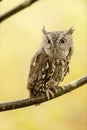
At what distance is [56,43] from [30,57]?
106mm

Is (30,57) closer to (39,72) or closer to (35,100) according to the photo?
(39,72)

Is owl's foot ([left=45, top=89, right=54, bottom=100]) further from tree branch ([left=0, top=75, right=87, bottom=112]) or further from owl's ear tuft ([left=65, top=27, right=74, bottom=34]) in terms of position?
owl's ear tuft ([left=65, top=27, right=74, bottom=34])

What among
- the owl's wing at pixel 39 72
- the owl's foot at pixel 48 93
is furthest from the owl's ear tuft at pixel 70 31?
the owl's foot at pixel 48 93

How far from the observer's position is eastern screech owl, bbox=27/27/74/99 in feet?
3.53

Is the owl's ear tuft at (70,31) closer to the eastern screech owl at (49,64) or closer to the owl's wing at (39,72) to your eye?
the eastern screech owl at (49,64)

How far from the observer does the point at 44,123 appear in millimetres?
1182

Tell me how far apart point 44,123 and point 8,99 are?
19cm

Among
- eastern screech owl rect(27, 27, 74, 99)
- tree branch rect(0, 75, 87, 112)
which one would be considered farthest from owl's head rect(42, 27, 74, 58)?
tree branch rect(0, 75, 87, 112)

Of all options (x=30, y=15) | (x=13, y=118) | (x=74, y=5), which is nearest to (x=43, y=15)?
(x=30, y=15)

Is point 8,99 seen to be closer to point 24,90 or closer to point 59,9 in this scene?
point 24,90

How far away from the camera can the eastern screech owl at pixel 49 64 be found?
3.53 feet

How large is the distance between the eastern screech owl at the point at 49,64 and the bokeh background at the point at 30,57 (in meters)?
0.03

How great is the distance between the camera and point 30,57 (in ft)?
3.66

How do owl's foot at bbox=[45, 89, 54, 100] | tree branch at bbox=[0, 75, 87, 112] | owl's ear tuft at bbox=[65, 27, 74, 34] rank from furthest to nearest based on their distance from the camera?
owl's ear tuft at bbox=[65, 27, 74, 34] < owl's foot at bbox=[45, 89, 54, 100] < tree branch at bbox=[0, 75, 87, 112]
